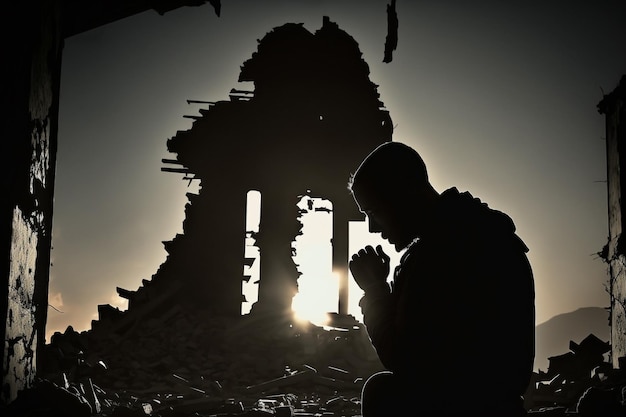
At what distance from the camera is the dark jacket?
6.40 ft

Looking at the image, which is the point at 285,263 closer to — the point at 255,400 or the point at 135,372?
the point at 135,372

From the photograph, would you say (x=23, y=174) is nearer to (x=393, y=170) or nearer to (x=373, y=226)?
(x=373, y=226)

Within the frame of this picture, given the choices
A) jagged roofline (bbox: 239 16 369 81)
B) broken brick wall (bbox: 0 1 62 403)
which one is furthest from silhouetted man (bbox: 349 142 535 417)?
jagged roofline (bbox: 239 16 369 81)

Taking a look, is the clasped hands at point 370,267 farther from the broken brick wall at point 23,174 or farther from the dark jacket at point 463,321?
the broken brick wall at point 23,174

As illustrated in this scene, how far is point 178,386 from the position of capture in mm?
10852

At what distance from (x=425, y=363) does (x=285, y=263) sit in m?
14.4

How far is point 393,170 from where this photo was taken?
213cm

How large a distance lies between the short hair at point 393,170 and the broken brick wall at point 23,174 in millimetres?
3535

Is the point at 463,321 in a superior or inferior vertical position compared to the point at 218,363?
superior

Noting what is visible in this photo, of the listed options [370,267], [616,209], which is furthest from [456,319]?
[616,209]

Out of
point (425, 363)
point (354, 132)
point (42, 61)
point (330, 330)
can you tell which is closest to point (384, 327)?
point (425, 363)

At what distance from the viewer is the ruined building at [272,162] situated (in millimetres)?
15992

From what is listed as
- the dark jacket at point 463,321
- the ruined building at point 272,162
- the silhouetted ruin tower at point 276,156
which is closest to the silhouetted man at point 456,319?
the dark jacket at point 463,321

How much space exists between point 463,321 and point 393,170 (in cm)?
55
